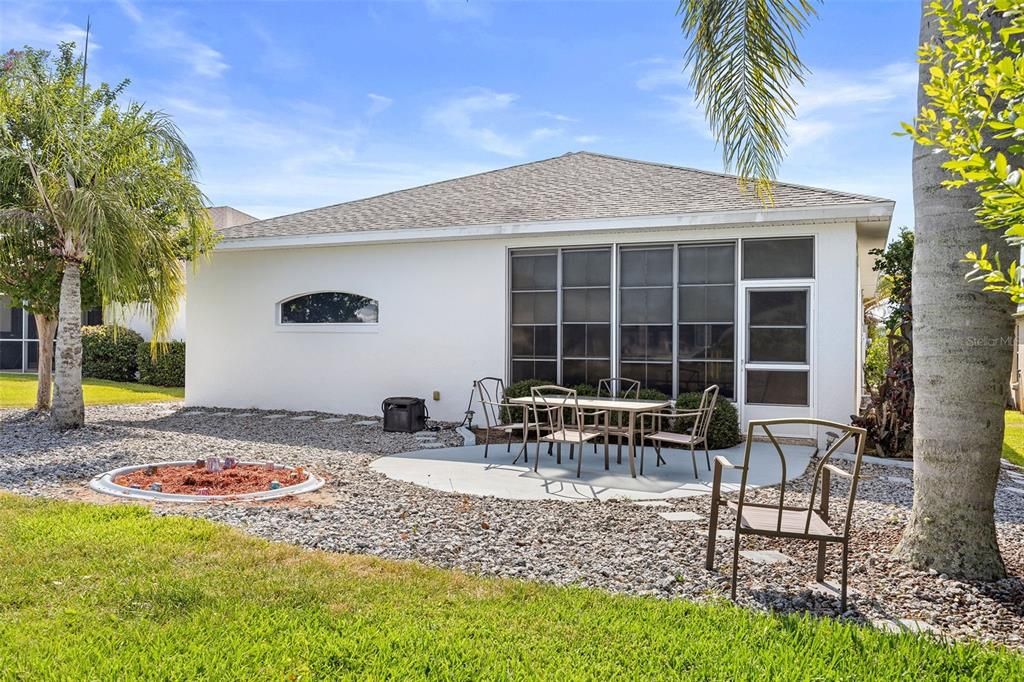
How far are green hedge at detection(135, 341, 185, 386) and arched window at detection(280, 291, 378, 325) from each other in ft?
26.8

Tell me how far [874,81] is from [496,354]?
6487 mm

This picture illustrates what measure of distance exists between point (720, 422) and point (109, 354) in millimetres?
19336

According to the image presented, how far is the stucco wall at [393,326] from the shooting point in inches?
371

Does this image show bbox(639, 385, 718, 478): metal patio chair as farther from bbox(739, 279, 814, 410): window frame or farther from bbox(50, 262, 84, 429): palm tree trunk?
bbox(50, 262, 84, 429): palm tree trunk

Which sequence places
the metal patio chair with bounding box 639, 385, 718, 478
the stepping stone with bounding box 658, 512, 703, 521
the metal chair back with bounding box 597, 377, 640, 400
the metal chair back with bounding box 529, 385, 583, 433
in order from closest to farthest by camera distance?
the stepping stone with bounding box 658, 512, 703, 521 → the metal patio chair with bounding box 639, 385, 718, 478 → the metal chair back with bounding box 529, 385, 583, 433 → the metal chair back with bounding box 597, 377, 640, 400

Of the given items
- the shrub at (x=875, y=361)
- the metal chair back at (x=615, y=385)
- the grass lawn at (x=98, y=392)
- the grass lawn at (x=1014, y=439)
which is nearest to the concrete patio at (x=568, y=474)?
the metal chair back at (x=615, y=385)

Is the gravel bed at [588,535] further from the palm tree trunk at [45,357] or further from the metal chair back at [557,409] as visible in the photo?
the palm tree trunk at [45,357]

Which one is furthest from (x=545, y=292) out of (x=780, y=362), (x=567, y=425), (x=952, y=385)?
(x=952, y=385)

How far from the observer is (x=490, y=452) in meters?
9.19

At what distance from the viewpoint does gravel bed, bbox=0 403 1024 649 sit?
12.7 feet

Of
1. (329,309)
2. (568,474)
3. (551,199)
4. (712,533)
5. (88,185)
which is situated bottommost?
(568,474)

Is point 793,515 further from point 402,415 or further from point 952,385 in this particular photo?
point 402,415

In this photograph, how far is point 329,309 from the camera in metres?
13.0

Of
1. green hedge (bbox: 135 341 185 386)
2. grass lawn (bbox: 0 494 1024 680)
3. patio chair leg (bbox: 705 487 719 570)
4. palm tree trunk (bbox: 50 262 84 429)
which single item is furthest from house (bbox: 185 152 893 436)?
grass lawn (bbox: 0 494 1024 680)
